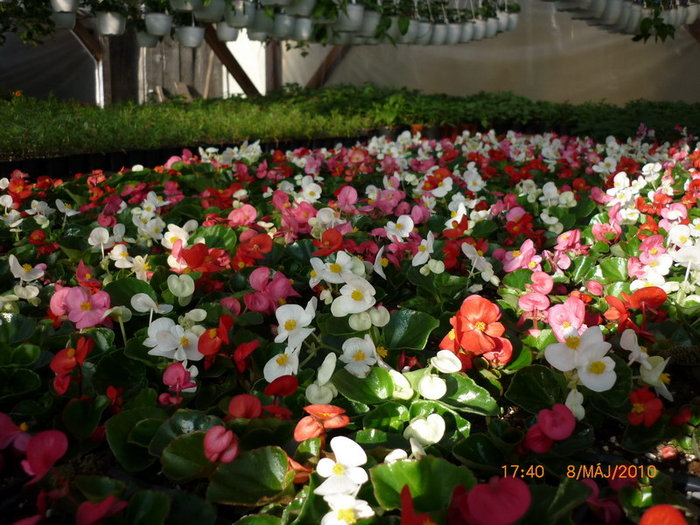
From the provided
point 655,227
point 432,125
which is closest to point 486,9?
point 432,125

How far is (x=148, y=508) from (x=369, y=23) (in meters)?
3.95

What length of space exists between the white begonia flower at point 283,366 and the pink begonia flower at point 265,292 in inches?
7.4

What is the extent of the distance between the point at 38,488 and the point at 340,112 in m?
5.34

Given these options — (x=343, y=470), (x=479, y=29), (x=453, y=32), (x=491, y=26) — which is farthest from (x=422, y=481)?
(x=491, y=26)

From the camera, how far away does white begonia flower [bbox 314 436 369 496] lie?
61 cm

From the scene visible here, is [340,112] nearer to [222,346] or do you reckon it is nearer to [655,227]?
[655,227]

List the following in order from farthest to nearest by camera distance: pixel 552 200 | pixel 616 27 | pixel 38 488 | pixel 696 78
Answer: pixel 696 78 → pixel 616 27 → pixel 552 200 → pixel 38 488

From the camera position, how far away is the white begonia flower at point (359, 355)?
2.71 ft

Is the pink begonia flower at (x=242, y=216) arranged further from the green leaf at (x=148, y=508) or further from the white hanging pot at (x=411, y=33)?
the white hanging pot at (x=411, y=33)

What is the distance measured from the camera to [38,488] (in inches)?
27.3

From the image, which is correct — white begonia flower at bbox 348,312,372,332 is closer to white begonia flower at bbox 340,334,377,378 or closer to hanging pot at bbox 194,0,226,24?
white begonia flower at bbox 340,334,377,378

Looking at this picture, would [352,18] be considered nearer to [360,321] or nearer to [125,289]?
[125,289]

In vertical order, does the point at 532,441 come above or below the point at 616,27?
below

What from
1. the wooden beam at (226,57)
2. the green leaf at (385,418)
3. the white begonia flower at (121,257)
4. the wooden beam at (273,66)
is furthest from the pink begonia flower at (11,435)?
the wooden beam at (273,66)
